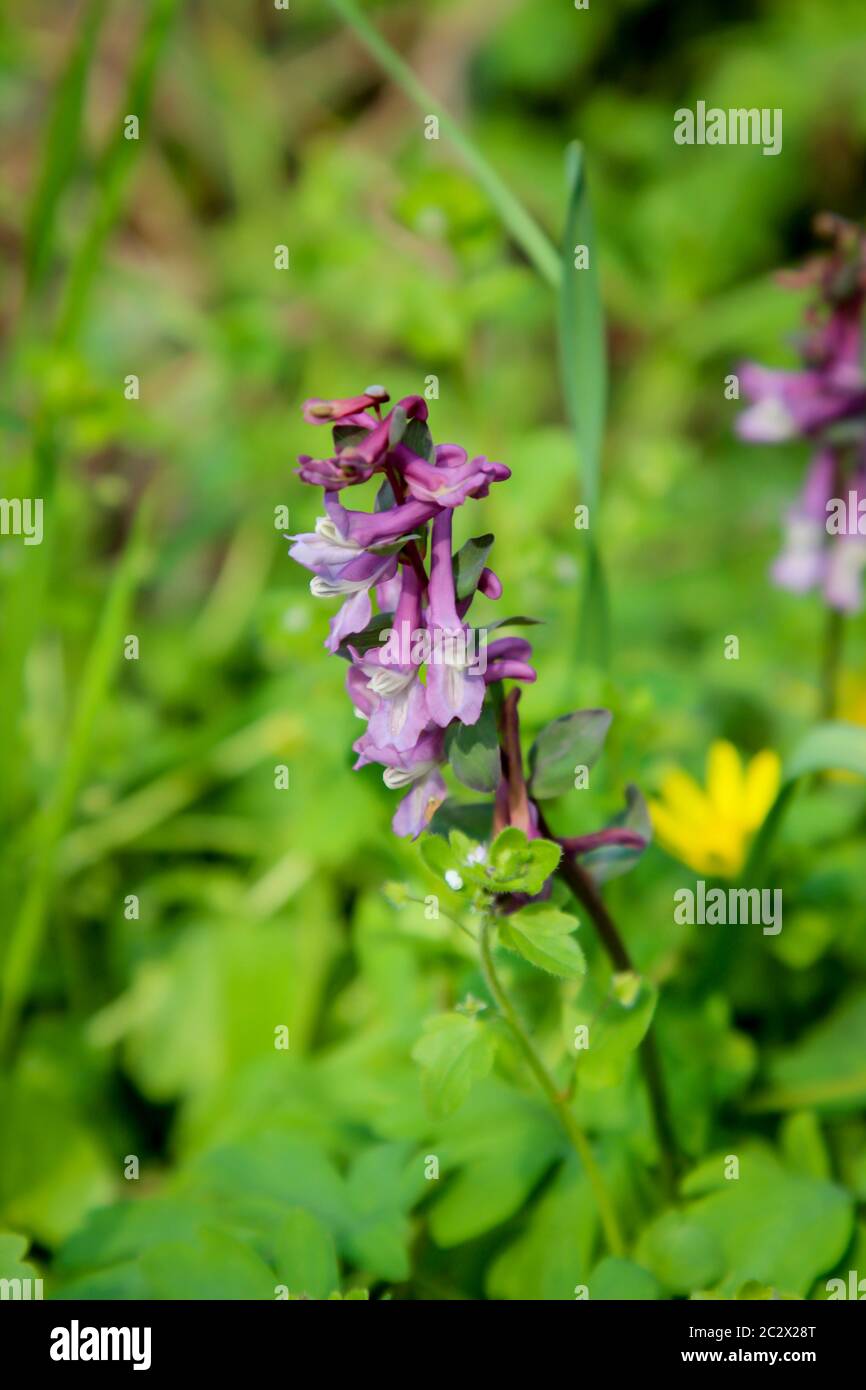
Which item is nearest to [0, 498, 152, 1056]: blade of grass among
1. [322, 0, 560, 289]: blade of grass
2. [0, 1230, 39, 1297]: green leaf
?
[0, 1230, 39, 1297]: green leaf

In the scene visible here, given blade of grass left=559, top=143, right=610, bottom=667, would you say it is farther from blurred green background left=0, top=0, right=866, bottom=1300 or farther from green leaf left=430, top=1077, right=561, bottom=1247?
green leaf left=430, top=1077, right=561, bottom=1247

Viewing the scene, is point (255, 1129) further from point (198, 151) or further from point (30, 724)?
point (198, 151)

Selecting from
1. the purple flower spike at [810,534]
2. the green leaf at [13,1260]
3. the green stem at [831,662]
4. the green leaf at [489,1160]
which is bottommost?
the green leaf at [13,1260]

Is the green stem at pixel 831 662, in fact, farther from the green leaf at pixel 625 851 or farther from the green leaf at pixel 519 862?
the green leaf at pixel 519 862

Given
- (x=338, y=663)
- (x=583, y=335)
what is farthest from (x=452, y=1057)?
(x=338, y=663)

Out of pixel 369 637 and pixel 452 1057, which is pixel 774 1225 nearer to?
pixel 452 1057

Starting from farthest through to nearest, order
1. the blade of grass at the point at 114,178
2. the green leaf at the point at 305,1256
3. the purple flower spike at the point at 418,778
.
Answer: the blade of grass at the point at 114,178 → the green leaf at the point at 305,1256 → the purple flower spike at the point at 418,778

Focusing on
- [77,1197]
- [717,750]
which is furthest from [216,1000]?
[717,750]

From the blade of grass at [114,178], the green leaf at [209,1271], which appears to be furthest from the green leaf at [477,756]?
the blade of grass at [114,178]
